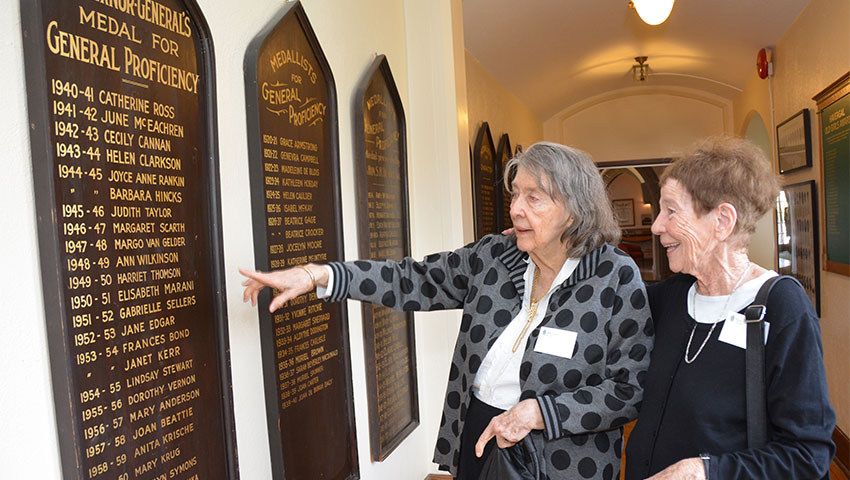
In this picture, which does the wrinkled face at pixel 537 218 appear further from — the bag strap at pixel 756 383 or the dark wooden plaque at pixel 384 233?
the dark wooden plaque at pixel 384 233

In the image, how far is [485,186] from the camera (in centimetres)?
579

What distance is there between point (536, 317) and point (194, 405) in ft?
2.95

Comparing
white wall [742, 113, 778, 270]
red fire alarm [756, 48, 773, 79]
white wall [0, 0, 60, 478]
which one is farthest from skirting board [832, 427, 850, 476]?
white wall [0, 0, 60, 478]

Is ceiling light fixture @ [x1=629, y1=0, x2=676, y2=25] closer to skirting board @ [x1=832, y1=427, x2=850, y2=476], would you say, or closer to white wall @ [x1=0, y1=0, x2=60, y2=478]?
skirting board @ [x1=832, y1=427, x2=850, y2=476]

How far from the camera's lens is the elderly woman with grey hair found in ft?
5.91

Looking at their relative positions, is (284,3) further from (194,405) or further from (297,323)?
(194,405)

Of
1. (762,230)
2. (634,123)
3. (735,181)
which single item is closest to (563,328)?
(735,181)

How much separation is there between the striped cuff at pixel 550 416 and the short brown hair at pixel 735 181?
1.90 ft

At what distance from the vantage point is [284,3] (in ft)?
7.93

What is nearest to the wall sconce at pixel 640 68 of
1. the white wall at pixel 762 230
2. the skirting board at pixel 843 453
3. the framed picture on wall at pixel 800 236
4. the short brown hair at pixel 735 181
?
the white wall at pixel 762 230

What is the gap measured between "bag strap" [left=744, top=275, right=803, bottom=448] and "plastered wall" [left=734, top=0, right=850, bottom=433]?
347 centimetres

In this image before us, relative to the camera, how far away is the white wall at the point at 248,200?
1337 mm

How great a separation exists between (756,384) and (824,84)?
4.10m

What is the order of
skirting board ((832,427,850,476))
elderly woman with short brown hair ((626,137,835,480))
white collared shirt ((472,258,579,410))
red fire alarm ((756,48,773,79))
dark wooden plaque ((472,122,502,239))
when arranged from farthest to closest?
red fire alarm ((756,48,773,79))
dark wooden plaque ((472,122,502,239))
skirting board ((832,427,850,476))
white collared shirt ((472,258,579,410))
elderly woman with short brown hair ((626,137,835,480))
